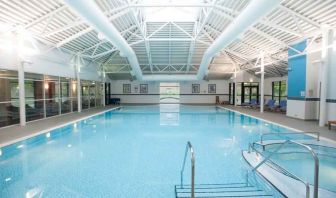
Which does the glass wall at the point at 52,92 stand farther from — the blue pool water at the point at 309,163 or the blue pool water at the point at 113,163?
the blue pool water at the point at 309,163

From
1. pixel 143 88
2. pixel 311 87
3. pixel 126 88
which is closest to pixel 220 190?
pixel 311 87

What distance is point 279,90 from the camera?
19.4 metres

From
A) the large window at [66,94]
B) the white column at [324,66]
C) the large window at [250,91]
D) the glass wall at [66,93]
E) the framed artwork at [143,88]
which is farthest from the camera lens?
the framed artwork at [143,88]

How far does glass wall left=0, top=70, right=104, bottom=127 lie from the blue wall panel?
13.2 metres

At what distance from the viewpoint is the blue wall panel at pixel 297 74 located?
10758 mm

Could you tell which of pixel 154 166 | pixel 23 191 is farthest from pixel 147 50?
pixel 23 191

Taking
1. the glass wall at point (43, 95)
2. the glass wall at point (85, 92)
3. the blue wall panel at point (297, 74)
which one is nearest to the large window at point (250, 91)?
the blue wall panel at point (297, 74)

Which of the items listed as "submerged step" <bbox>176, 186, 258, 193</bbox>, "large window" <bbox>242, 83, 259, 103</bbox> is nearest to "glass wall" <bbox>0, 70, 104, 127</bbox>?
"submerged step" <bbox>176, 186, 258, 193</bbox>

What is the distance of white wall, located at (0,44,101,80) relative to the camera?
8664mm

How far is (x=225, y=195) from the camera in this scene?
3404mm

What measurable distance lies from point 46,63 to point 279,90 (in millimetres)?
18420

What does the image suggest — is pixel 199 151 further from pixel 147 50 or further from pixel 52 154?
pixel 147 50

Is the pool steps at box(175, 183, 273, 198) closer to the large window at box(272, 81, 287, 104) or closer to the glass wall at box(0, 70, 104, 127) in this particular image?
the glass wall at box(0, 70, 104, 127)

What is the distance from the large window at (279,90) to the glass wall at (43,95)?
16533mm
